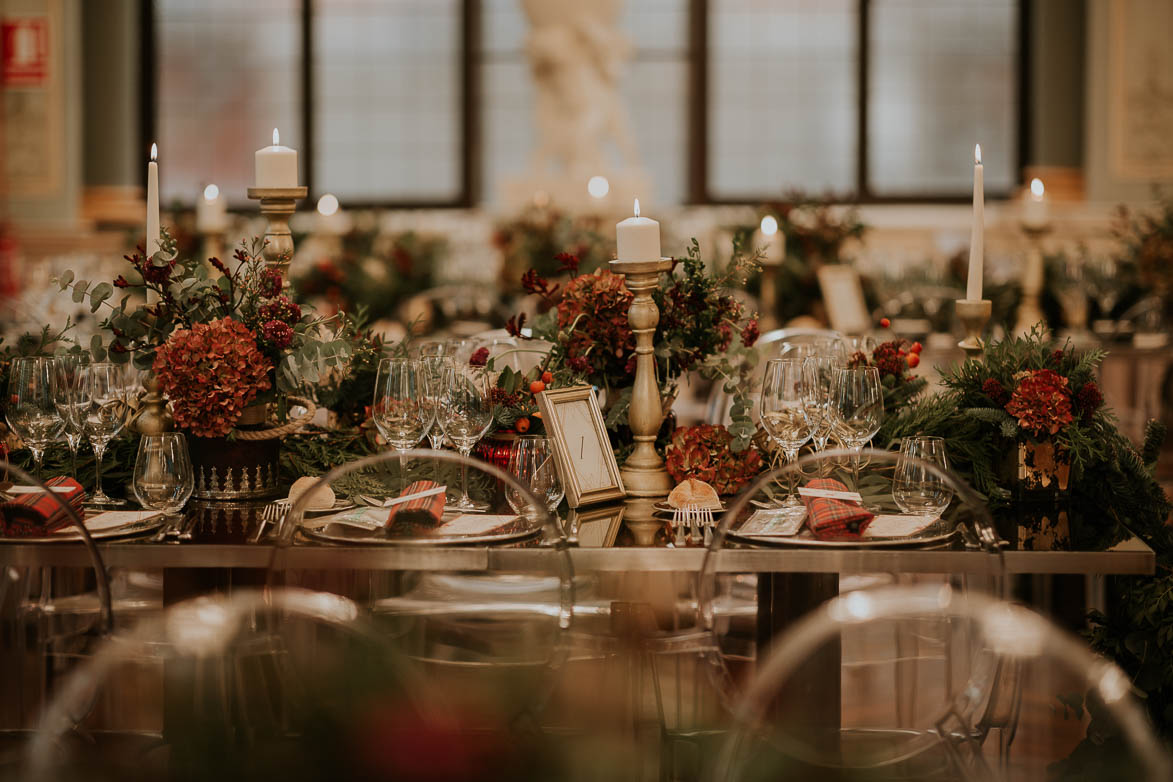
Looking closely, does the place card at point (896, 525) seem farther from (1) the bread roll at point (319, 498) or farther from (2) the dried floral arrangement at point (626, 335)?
(1) the bread roll at point (319, 498)

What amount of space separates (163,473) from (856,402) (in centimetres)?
105

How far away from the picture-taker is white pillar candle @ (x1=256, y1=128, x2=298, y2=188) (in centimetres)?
234

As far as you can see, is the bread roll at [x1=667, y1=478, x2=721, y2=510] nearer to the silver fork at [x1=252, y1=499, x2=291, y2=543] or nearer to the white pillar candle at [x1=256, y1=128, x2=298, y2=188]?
the silver fork at [x1=252, y1=499, x2=291, y2=543]

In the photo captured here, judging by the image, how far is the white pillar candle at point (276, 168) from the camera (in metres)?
2.34

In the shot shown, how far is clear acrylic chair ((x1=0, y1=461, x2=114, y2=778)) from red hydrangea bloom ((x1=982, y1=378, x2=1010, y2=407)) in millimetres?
1379

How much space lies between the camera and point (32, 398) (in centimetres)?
206

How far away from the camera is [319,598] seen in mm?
1494

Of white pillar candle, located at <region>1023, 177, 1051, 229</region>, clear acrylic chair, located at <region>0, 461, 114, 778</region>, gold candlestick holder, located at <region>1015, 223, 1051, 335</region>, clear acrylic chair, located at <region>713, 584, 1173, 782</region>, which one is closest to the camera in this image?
clear acrylic chair, located at <region>713, 584, 1173, 782</region>

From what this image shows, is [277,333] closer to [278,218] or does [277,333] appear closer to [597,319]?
[278,218]

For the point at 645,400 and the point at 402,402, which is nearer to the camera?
the point at 402,402

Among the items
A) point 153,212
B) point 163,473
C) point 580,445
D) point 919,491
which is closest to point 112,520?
point 163,473

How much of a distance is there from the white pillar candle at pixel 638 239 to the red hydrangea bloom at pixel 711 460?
0.30 m

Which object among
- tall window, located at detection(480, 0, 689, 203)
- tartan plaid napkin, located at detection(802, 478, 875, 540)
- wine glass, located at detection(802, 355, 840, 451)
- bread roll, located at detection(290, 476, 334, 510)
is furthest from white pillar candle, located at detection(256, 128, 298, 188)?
tall window, located at detection(480, 0, 689, 203)

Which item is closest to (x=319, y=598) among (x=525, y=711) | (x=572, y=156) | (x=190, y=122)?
(x=525, y=711)
